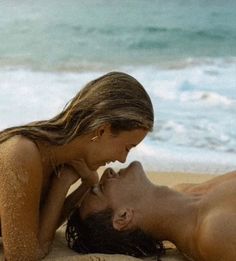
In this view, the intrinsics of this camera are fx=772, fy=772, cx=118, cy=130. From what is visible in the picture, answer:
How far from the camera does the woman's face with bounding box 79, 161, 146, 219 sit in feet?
12.4

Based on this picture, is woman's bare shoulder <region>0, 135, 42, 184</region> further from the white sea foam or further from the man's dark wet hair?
the white sea foam

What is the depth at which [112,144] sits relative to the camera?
363 centimetres

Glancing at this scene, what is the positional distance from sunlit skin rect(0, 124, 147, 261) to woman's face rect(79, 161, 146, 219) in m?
0.07

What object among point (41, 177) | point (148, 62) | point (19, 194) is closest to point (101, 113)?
point (41, 177)

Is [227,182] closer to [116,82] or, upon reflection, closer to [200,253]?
[200,253]

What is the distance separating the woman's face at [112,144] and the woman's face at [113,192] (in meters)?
0.18

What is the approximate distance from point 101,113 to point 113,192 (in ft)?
1.54

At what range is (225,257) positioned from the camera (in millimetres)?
3510

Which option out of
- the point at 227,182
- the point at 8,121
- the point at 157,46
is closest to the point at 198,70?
the point at 157,46

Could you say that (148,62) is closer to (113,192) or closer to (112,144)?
(113,192)

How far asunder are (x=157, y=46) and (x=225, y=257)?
31.3ft

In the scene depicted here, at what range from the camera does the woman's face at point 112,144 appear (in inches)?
142

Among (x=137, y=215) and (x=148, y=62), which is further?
(x=148, y=62)

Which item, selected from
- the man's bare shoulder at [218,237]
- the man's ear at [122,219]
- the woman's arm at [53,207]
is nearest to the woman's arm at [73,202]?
the woman's arm at [53,207]
